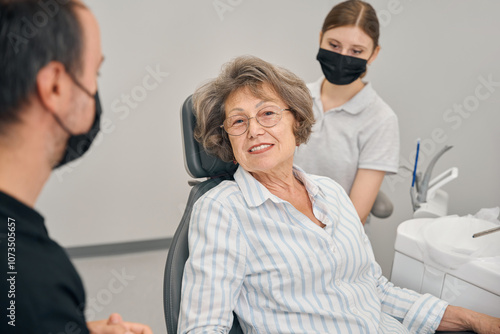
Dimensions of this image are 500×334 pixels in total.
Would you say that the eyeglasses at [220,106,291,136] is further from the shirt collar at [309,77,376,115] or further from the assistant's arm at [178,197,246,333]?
the shirt collar at [309,77,376,115]

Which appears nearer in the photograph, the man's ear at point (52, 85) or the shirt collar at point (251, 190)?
the man's ear at point (52, 85)

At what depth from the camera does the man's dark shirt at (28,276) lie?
44 centimetres

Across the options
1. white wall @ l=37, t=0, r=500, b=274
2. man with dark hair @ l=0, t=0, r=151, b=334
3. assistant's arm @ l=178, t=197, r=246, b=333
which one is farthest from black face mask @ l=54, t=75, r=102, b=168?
white wall @ l=37, t=0, r=500, b=274

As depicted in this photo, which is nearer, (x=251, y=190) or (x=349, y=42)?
(x=251, y=190)

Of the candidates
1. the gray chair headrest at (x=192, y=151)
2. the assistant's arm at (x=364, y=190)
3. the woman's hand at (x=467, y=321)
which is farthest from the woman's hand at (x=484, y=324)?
the gray chair headrest at (x=192, y=151)

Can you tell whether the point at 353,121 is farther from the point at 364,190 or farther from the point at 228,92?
the point at 228,92

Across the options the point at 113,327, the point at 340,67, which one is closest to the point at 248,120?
the point at 340,67

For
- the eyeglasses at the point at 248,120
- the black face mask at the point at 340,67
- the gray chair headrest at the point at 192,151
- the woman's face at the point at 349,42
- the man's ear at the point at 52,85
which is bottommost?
the gray chair headrest at the point at 192,151

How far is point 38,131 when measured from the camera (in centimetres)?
43

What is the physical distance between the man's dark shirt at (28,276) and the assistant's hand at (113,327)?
0.08m

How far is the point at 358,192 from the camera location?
1.61 m

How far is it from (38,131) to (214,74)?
7.42ft

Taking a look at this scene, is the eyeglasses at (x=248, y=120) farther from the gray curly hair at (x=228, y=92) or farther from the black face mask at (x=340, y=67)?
the black face mask at (x=340, y=67)

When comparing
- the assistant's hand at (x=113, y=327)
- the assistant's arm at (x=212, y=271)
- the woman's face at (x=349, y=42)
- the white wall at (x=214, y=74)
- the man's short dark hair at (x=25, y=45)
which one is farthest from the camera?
the white wall at (x=214, y=74)
